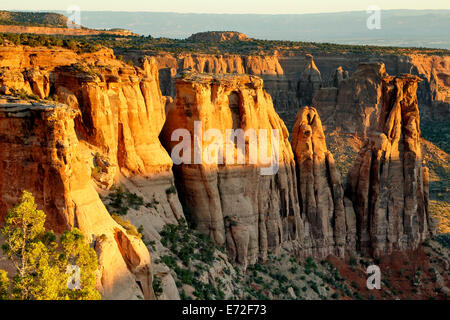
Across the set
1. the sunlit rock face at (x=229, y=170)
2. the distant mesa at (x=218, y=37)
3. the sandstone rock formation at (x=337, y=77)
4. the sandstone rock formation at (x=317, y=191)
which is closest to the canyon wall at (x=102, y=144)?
the sunlit rock face at (x=229, y=170)

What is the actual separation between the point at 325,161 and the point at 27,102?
2410 centimetres

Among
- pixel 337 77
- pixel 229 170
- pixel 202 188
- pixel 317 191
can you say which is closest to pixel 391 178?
pixel 317 191

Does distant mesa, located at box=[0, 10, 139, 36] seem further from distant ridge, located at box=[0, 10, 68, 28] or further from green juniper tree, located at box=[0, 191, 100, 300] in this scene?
green juniper tree, located at box=[0, 191, 100, 300]

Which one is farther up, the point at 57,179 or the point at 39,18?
the point at 39,18

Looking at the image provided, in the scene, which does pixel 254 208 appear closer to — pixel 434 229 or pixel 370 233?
pixel 370 233

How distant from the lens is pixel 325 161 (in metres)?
42.9

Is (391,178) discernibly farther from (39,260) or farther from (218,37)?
(218,37)

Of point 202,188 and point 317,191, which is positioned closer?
point 202,188

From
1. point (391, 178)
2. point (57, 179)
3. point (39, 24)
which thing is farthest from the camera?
point (39, 24)

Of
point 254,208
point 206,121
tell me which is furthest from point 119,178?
point 254,208

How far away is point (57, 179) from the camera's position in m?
22.2

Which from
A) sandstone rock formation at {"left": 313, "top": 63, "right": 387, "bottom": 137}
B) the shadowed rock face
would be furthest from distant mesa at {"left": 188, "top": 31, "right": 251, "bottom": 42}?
the shadowed rock face

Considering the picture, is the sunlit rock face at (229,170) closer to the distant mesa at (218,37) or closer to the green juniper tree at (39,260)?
the green juniper tree at (39,260)

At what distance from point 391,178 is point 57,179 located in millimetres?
29349
